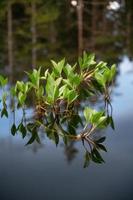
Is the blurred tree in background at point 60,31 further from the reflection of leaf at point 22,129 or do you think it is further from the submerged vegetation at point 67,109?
the reflection of leaf at point 22,129

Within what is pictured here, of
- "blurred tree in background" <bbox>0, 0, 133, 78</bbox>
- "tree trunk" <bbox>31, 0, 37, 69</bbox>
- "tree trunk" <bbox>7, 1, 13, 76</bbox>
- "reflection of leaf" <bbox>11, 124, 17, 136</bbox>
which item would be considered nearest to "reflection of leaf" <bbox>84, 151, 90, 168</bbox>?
"reflection of leaf" <bbox>11, 124, 17, 136</bbox>

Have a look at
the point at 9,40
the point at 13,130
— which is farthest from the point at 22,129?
the point at 9,40

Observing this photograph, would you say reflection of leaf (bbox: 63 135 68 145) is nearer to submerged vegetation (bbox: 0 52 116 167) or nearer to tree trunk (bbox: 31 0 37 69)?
submerged vegetation (bbox: 0 52 116 167)

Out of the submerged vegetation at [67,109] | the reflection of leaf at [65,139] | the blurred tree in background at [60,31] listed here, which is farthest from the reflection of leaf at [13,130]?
the blurred tree in background at [60,31]

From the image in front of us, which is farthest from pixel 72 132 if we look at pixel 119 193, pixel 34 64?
pixel 34 64

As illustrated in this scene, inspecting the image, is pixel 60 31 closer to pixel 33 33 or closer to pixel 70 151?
pixel 33 33

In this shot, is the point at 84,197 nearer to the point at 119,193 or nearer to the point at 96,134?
the point at 119,193
